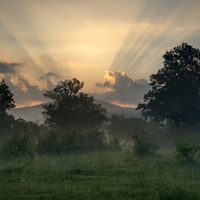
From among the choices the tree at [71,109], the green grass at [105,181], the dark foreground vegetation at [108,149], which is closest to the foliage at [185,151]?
the dark foreground vegetation at [108,149]

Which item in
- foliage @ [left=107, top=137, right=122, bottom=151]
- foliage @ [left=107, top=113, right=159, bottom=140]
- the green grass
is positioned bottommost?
the green grass

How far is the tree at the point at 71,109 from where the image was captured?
40656 mm

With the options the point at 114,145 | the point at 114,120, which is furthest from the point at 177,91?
the point at 114,120

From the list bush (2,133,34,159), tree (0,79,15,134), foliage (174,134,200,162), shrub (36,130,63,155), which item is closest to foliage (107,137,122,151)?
shrub (36,130,63,155)

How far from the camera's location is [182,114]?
1308 inches

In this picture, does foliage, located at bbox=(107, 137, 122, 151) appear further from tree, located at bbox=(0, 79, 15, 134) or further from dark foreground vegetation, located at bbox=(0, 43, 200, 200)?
tree, located at bbox=(0, 79, 15, 134)

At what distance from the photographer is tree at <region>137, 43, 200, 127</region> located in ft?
108

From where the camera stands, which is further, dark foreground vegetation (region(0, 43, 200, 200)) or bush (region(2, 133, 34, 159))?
bush (region(2, 133, 34, 159))

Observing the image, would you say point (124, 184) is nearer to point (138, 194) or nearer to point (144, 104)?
point (138, 194)

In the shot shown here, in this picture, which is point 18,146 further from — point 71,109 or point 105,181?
point 71,109

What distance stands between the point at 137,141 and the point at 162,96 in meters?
15.0

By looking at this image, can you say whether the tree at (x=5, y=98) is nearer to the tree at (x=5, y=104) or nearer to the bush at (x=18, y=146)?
the tree at (x=5, y=104)

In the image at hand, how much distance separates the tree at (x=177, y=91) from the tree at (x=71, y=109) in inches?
343

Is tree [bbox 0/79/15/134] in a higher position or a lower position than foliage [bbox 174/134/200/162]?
higher
